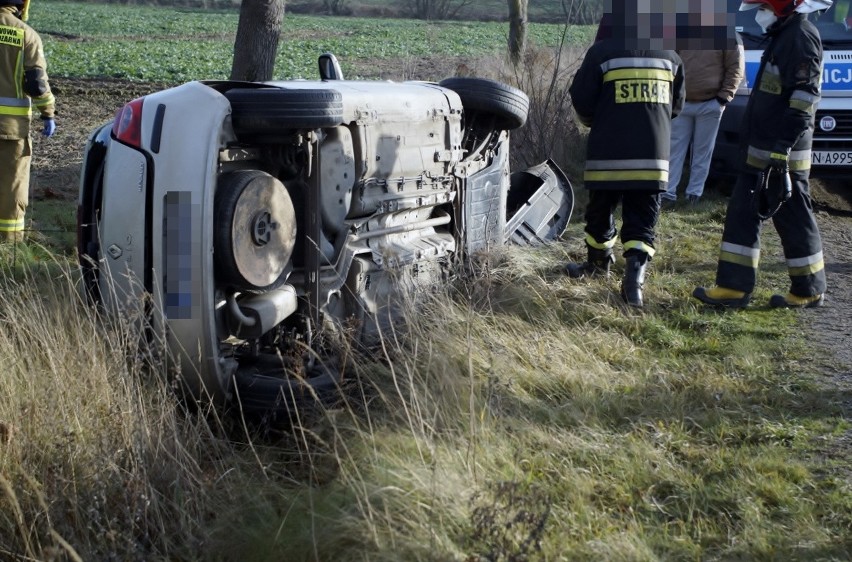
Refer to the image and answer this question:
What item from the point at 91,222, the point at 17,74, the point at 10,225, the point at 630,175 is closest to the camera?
the point at 91,222

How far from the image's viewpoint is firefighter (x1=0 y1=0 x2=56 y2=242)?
7441 mm

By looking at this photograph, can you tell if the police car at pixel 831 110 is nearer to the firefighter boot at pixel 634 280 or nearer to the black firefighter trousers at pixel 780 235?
the black firefighter trousers at pixel 780 235

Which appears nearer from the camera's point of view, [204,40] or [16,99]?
[16,99]

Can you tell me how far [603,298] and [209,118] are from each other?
2.89 m

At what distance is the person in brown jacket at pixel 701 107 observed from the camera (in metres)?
9.02

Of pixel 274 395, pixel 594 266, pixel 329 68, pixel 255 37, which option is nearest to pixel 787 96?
pixel 594 266

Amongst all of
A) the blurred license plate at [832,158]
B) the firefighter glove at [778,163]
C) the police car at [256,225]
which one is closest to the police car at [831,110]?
the blurred license plate at [832,158]

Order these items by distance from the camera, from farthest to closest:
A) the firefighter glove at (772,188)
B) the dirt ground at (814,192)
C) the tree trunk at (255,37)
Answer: the tree trunk at (255,37)
the firefighter glove at (772,188)
the dirt ground at (814,192)

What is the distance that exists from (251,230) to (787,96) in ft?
11.5

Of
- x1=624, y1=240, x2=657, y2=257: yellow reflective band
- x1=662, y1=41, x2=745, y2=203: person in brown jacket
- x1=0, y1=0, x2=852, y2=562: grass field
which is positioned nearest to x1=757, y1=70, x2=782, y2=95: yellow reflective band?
x1=624, y1=240, x2=657, y2=257: yellow reflective band

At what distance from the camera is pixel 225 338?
4.21 meters

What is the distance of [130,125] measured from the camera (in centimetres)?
412

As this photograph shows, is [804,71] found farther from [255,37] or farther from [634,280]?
[255,37]

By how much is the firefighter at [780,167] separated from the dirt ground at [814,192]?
13.9 inches
